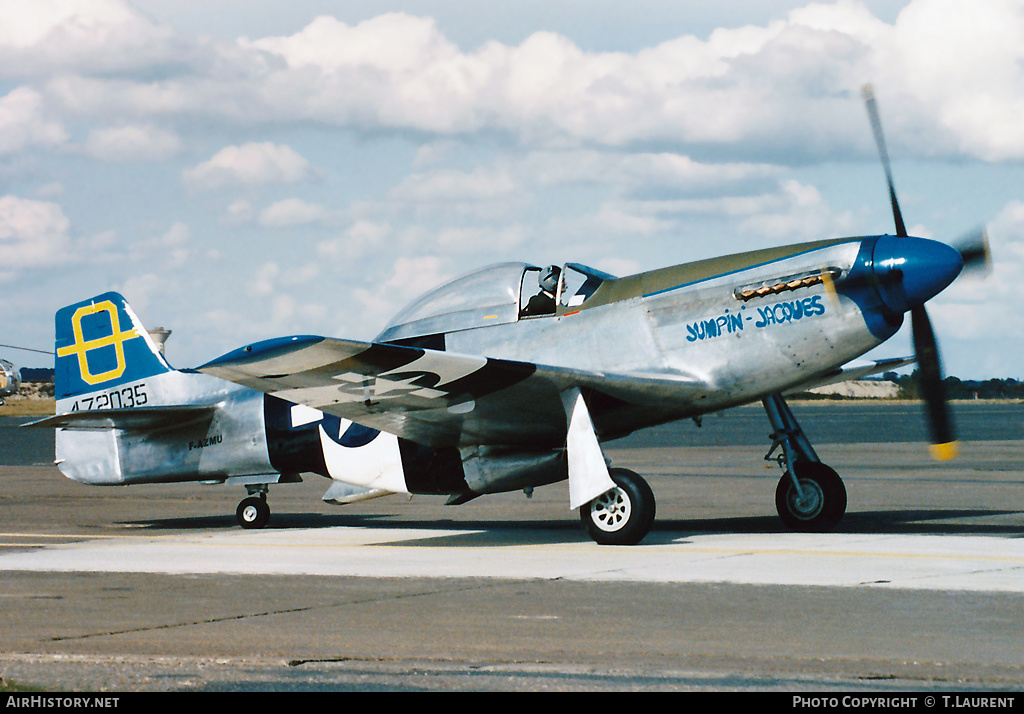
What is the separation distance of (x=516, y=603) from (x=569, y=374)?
3.75 metres

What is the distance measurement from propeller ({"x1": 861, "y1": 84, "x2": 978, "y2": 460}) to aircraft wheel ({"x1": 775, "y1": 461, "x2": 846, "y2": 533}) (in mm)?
1376

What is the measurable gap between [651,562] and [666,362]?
7.82 feet

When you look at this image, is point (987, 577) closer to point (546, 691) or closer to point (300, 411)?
point (546, 691)

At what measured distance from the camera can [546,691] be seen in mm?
5188

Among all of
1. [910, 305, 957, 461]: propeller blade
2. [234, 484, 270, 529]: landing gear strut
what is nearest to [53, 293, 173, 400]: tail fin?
[234, 484, 270, 529]: landing gear strut

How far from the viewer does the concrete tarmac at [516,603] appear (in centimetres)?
562

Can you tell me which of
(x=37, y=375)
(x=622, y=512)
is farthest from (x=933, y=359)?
(x=37, y=375)

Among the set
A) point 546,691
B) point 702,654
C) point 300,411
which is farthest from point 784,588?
point 300,411

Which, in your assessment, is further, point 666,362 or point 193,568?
point 666,362

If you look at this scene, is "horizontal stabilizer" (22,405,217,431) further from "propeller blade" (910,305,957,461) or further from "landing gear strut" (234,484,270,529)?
"propeller blade" (910,305,957,461)

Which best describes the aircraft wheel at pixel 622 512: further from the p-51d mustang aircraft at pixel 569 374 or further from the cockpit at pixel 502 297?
the cockpit at pixel 502 297

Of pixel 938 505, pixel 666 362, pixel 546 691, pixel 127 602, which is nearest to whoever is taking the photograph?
pixel 546 691

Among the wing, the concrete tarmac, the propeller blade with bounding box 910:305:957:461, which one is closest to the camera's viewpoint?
the concrete tarmac

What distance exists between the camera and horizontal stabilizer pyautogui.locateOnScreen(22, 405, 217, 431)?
13.5 meters
